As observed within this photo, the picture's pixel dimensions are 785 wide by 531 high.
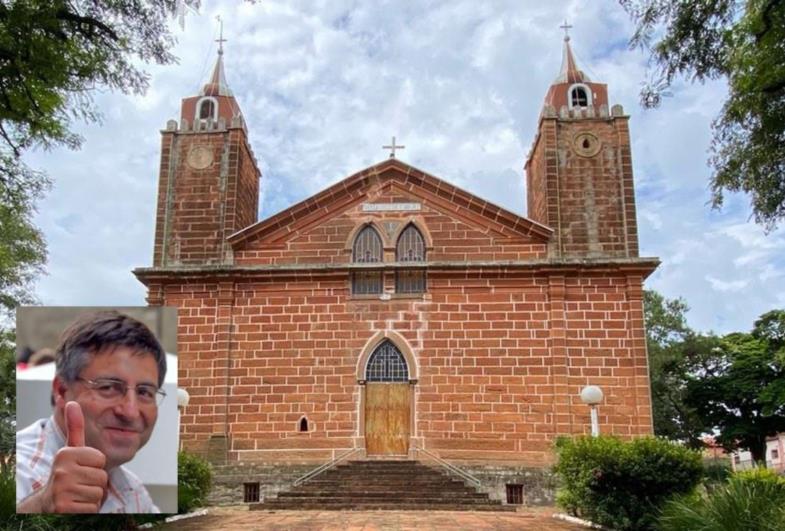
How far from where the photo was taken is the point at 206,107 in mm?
21297

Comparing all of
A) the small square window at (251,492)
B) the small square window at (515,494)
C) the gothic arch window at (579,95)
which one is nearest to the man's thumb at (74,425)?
the small square window at (251,492)

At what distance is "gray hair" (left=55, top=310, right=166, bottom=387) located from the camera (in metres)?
6.22

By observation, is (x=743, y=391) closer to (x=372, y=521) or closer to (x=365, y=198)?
(x=365, y=198)

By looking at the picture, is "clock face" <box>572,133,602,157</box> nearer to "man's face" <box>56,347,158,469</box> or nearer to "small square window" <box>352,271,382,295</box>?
"small square window" <box>352,271,382,295</box>

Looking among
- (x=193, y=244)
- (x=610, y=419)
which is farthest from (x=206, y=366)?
(x=610, y=419)

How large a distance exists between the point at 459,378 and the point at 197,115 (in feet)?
35.0

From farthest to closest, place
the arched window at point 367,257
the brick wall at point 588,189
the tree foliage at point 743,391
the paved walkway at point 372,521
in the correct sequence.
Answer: the tree foliage at point 743,391 < the arched window at point 367,257 < the brick wall at point 588,189 < the paved walkway at point 372,521

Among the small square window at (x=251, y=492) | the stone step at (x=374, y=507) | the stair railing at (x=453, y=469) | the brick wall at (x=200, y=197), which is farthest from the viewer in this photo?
the brick wall at (x=200, y=197)

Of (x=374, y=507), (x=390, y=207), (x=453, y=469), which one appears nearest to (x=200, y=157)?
(x=390, y=207)

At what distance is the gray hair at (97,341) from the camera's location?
245 inches

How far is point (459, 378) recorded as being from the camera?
58.6 ft

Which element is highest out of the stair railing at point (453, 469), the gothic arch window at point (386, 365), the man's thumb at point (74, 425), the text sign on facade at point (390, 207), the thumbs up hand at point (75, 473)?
the text sign on facade at point (390, 207)

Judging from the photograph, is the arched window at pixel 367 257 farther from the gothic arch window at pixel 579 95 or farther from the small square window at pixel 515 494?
the gothic arch window at pixel 579 95

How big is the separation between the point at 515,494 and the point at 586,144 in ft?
30.1
